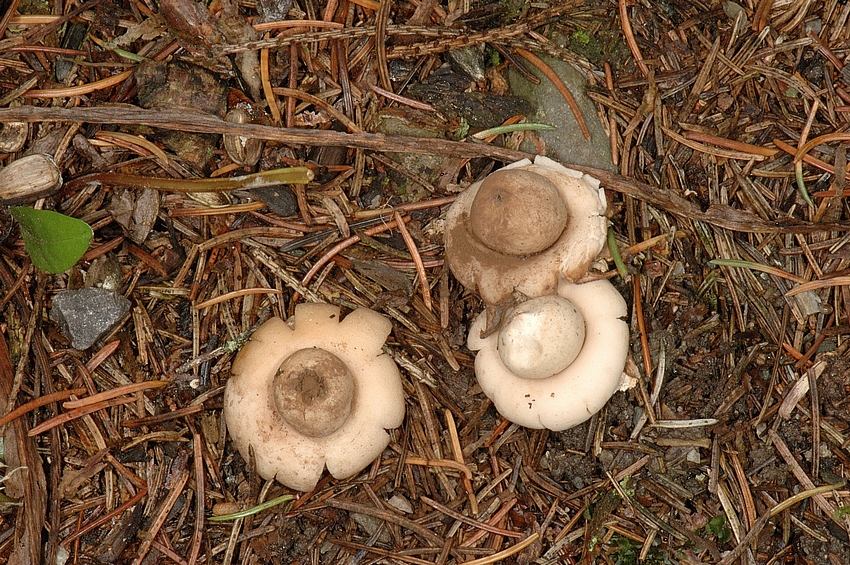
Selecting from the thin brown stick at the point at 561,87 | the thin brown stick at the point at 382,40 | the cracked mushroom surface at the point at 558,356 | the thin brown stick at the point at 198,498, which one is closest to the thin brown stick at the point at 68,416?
the thin brown stick at the point at 198,498

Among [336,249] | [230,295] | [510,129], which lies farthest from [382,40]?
[230,295]

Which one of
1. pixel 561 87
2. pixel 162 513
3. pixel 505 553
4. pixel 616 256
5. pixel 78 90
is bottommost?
pixel 505 553

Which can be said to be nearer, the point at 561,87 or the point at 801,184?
the point at 801,184

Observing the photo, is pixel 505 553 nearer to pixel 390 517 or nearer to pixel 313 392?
pixel 390 517

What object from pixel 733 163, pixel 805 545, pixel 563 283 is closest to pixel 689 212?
pixel 733 163

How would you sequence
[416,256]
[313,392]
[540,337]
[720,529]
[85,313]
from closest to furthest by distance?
[540,337] < [313,392] < [720,529] < [85,313] < [416,256]

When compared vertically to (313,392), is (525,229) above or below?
above

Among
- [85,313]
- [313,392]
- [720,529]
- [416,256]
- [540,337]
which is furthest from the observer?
[416,256]

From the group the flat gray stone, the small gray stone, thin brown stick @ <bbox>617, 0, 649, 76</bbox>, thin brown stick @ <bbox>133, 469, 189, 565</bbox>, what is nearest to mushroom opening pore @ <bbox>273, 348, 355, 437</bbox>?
thin brown stick @ <bbox>133, 469, 189, 565</bbox>

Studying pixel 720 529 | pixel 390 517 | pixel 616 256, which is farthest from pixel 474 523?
pixel 616 256

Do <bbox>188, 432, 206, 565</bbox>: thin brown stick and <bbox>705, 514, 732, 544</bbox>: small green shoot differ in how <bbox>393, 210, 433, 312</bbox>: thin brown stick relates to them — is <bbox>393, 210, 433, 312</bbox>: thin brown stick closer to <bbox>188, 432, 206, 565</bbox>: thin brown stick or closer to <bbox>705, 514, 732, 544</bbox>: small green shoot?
<bbox>188, 432, 206, 565</bbox>: thin brown stick
